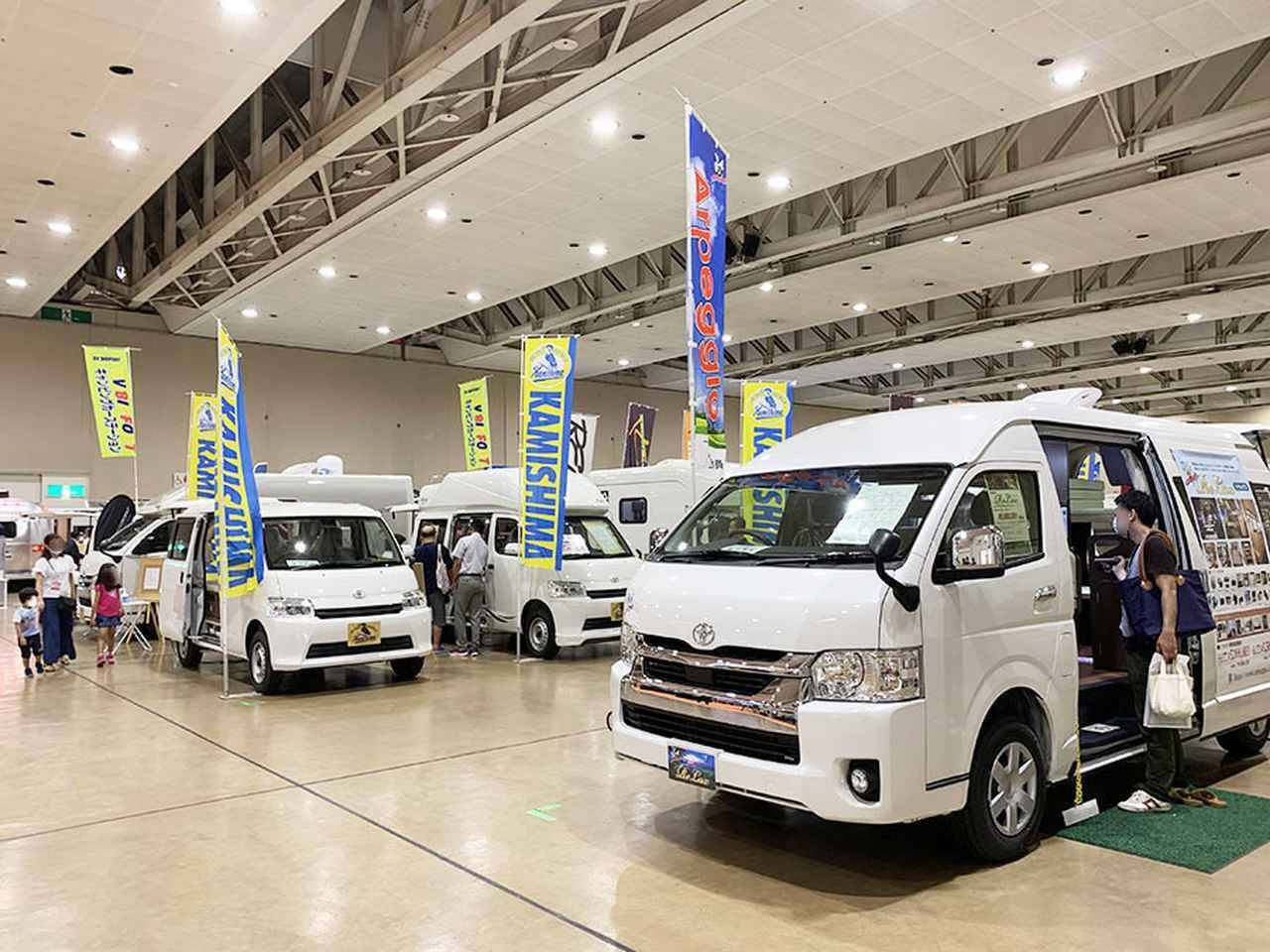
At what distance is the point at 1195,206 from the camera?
13297 millimetres

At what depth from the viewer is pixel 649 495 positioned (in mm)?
13422

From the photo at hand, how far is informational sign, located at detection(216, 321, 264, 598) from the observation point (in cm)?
816

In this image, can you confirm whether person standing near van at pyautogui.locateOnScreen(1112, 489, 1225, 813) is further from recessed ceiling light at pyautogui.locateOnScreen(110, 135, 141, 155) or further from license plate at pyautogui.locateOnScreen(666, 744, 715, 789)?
recessed ceiling light at pyautogui.locateOnScreen(110, 135, 141, 155)

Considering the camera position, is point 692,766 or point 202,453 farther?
point 202,453

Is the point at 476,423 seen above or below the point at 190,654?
above

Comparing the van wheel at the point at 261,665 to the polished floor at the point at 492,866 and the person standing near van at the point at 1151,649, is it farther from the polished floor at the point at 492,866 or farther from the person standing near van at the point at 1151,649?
the person standing near van at the point at 1151,649

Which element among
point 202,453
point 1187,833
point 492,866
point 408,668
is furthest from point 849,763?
point 202,453

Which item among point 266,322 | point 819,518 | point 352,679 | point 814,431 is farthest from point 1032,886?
point 266,322

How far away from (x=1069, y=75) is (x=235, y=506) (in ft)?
29.2

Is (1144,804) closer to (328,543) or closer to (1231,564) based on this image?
(1231,564)

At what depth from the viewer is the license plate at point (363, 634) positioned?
8.35 meters

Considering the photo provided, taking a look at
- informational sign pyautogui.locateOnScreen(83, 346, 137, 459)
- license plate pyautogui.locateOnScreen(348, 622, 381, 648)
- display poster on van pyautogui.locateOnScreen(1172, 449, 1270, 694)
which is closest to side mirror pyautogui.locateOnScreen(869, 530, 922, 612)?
display poster on van pyautogui.locateOnScreen(1172, 449, 1270, 694)

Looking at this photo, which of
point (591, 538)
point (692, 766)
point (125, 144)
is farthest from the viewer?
point (125, 144)

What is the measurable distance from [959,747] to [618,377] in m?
24.9
